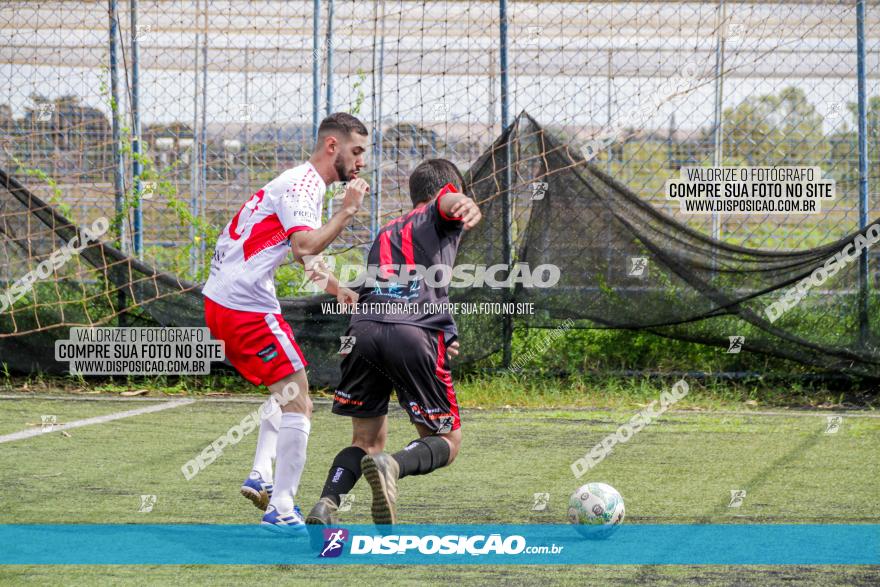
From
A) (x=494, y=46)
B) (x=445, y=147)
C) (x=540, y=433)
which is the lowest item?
(x=540, y=433)

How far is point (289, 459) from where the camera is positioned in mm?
4551

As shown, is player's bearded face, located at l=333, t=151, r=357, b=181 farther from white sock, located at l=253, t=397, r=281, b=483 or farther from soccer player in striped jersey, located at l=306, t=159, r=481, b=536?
white sock, located at l=253, t=397, r=281, b=483

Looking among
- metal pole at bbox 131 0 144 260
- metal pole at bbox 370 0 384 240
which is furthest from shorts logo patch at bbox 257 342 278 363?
metal pole at bbox 131 0 144 260

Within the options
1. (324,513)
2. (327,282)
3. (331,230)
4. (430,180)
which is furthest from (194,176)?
(324,513)

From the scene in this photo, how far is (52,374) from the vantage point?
9.38 meters

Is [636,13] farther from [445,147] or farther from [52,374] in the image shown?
[52,374]

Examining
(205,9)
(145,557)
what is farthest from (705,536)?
(205,9)

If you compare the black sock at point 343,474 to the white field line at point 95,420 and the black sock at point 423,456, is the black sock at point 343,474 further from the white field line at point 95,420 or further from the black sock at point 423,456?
the white field line at point 95,420

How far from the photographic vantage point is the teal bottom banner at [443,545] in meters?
4.09

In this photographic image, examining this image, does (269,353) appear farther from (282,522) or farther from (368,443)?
(282,522)

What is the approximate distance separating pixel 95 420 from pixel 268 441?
10.4 ft

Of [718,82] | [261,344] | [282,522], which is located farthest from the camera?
[718,82]

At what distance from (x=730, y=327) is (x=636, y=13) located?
3327 mm

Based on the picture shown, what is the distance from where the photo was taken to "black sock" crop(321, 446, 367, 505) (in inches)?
174
